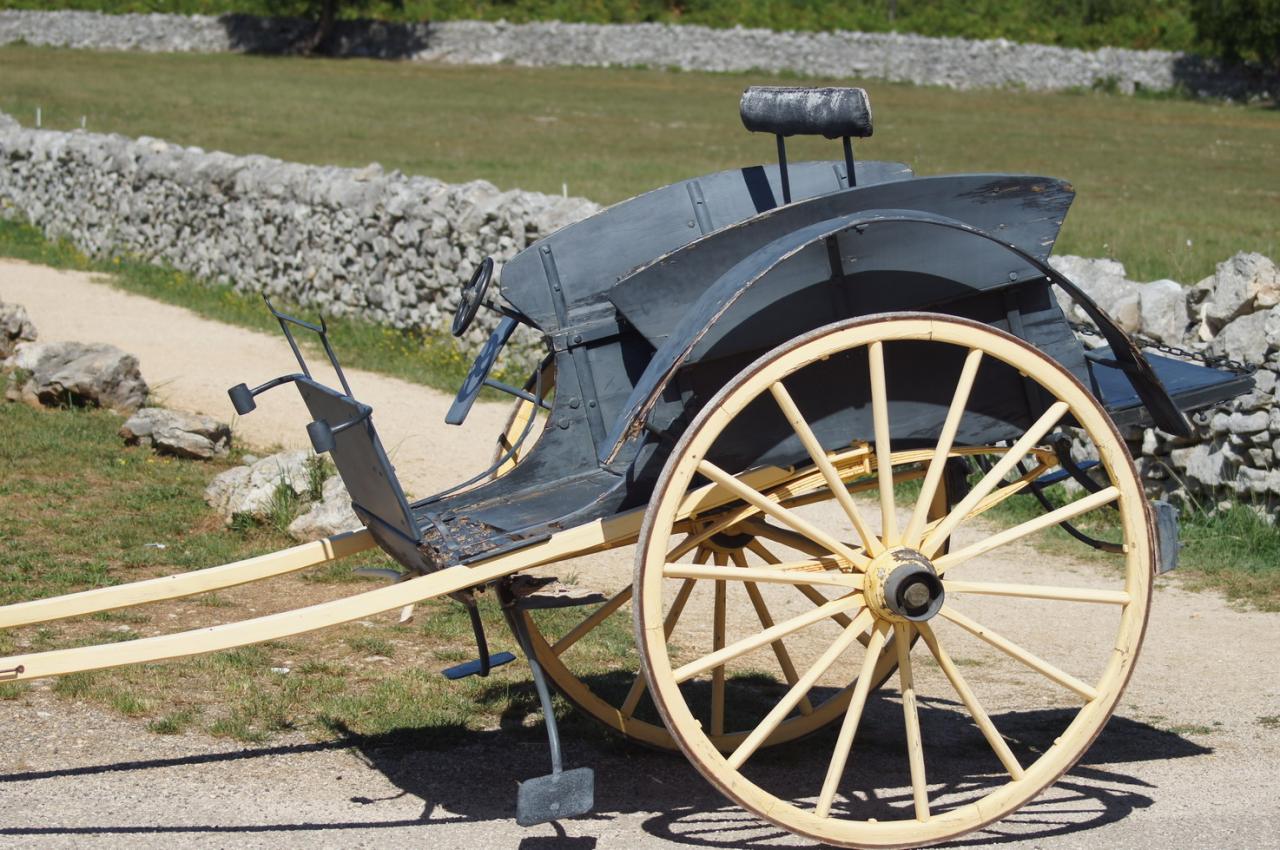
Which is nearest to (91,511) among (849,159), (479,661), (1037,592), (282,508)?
(282,508)

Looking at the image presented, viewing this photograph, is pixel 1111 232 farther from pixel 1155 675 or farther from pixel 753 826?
pixel 753 826

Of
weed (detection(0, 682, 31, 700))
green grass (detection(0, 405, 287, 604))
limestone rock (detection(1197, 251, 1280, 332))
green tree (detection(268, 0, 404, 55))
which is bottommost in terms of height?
green grass (detection(0, 405, 287, 604))

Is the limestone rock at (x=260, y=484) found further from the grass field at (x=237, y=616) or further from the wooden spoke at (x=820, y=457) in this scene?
the wooden spoke at (x=820, y=457)

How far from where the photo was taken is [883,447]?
3.89 meters

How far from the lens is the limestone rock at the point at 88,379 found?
10.2 meters

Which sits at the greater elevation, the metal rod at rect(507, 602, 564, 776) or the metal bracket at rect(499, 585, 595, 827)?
the metal rod at rect(507, 602, 564, 776)

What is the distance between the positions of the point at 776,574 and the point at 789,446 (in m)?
0.48

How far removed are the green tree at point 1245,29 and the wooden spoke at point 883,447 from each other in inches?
1776

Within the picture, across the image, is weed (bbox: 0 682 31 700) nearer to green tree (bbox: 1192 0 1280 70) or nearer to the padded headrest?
the padded headrest

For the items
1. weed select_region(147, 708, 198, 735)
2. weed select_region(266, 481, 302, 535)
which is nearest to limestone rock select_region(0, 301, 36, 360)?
weed select_region(266, 481, 302, 535)

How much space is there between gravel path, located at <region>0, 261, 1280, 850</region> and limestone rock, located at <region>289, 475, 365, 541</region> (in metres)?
2.22

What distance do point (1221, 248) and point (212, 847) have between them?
14471 millimetres

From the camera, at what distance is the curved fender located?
378 cm

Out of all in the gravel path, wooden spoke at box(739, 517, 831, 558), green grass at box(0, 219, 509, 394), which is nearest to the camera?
the gravel path
